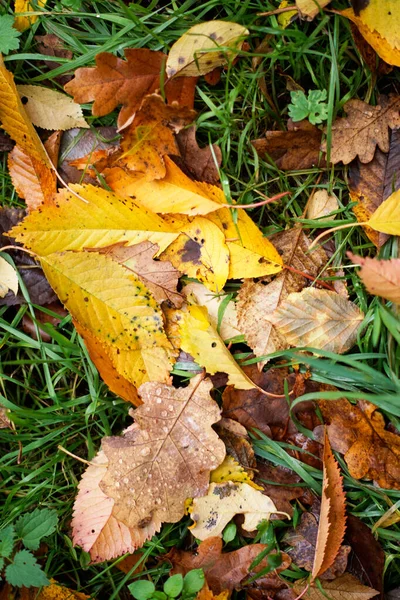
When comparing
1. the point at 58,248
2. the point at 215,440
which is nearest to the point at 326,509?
the point at 215,440

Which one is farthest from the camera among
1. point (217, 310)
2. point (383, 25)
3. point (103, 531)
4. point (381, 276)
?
point (217, 310)

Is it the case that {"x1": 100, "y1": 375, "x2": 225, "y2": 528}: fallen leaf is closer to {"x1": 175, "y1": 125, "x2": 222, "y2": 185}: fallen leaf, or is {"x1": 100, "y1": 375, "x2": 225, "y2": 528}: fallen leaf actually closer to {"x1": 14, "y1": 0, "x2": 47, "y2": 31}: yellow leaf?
{"x1": 175, "y1": 125, "x2": 222, "y2": 185}: fallen leaf

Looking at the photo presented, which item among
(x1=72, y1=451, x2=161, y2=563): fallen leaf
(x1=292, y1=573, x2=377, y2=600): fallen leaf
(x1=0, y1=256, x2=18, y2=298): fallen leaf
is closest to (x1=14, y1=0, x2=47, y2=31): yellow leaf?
(x1=0, y1=256, x2=18, y2=298): fallen leaf

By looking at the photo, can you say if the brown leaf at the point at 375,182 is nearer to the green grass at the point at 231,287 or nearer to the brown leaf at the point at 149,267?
the green grass at the point at 231,287

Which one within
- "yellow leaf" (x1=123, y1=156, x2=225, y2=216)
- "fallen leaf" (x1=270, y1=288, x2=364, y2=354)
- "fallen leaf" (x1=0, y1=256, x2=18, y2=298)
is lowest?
"fallen leaf" (x1=270, y1=288, x2=364, y2=354)

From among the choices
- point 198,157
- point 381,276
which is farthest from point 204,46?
point 381,276

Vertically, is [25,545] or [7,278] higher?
[7,278]

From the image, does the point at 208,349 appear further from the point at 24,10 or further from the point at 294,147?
the point at 24,10
